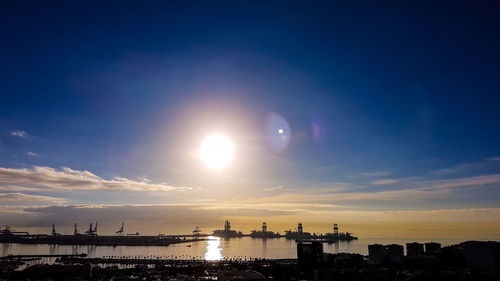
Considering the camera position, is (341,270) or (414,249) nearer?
(341,270)

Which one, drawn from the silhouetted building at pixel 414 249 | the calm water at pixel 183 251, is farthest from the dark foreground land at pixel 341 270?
the calm water at pixel 183 251

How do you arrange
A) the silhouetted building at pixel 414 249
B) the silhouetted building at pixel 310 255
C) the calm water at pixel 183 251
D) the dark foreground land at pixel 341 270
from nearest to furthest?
the dark foreground land at pixel 341 270 → the silhouetted building at pixel 310 255 → the silhouetted building at pixel 414 249 → the calm water at pixel 183 251

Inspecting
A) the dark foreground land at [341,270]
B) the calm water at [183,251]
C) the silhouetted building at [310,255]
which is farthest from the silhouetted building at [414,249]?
the calm water at [183,251]

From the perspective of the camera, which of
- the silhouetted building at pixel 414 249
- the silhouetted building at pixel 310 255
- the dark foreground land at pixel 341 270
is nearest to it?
the dark foreground land at pixel 341 270

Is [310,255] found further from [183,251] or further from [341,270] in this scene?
[183,251]

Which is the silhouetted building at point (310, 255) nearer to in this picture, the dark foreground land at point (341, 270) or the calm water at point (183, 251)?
the dark foreground land at point (341, 270)

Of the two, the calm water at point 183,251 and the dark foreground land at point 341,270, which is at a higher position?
the dark foreground land at point 341,270

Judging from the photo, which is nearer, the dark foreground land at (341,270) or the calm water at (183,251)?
the dark foreground land at (341,270)

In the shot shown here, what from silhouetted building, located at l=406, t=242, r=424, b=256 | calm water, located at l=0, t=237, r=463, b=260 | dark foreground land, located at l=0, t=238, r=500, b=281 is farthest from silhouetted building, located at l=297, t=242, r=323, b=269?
calm water, located at l=0, t=237, r=463, b=260

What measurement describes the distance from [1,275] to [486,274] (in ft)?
224

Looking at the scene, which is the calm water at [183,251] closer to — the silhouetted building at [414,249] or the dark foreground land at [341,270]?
the silhouetted building at [414,249]

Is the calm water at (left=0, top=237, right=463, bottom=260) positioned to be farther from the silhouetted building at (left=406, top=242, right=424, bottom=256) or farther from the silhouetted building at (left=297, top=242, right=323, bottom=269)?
the silhouetted building at (left=297, top=242, right=323, bottom=269)

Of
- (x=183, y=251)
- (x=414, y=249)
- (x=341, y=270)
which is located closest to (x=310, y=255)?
(x=341, y=270)

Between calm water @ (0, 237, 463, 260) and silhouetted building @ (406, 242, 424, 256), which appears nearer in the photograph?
silhouetted building @ (406, 242, 424, 256)
